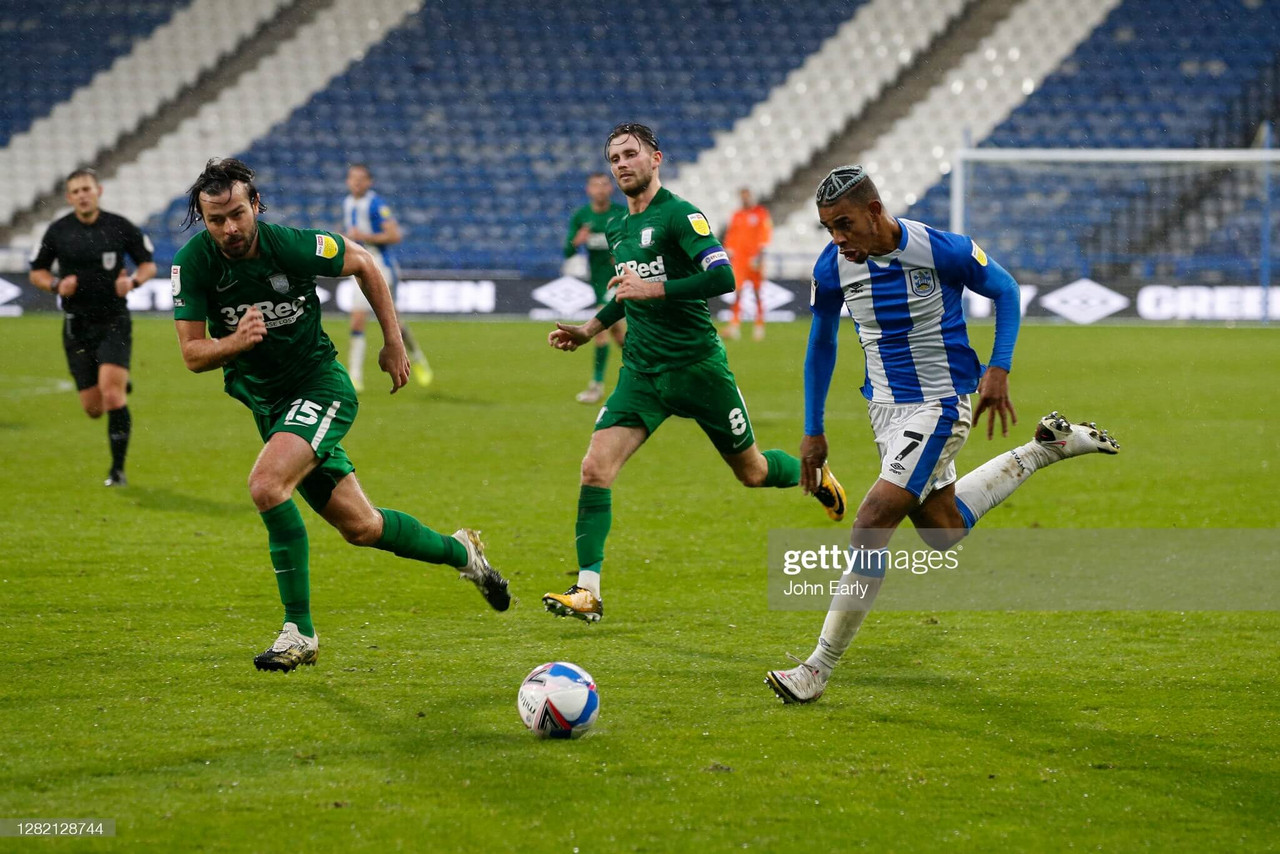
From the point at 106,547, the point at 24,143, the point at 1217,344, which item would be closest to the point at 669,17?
the point at 24,143

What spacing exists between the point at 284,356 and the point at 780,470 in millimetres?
2726

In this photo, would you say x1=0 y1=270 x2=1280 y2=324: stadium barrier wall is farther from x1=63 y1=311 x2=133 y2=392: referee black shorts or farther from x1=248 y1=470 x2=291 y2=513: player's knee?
x1=248 y1=470 x2=291 y2=513: player's knee

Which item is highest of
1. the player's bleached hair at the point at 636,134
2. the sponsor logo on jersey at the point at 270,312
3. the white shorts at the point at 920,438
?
the player's bleached hair at the point at 636,134

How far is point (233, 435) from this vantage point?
1219cm

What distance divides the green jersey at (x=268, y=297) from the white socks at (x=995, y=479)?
2.60m

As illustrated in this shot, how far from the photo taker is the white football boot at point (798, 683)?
197 inches

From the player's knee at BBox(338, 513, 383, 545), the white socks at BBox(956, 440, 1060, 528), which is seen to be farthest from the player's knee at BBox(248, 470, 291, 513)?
the white socks at BBox(956, 440, 1060, 528)

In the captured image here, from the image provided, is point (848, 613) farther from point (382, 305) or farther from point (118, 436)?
point (118, 436)

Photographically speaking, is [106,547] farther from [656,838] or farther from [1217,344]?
[1217,344]

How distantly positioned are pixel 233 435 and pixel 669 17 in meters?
21.9

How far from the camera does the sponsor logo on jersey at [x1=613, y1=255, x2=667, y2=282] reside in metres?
6.49

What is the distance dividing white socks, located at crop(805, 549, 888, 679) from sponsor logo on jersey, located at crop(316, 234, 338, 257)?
2231 millimetres

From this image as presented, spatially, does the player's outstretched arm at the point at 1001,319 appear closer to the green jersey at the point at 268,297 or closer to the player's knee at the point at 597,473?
the player's knee at the point at 597,473

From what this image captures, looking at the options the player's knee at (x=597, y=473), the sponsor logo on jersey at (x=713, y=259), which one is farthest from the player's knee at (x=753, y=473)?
the sponsor logo on jersey at (x=713, y=259)
